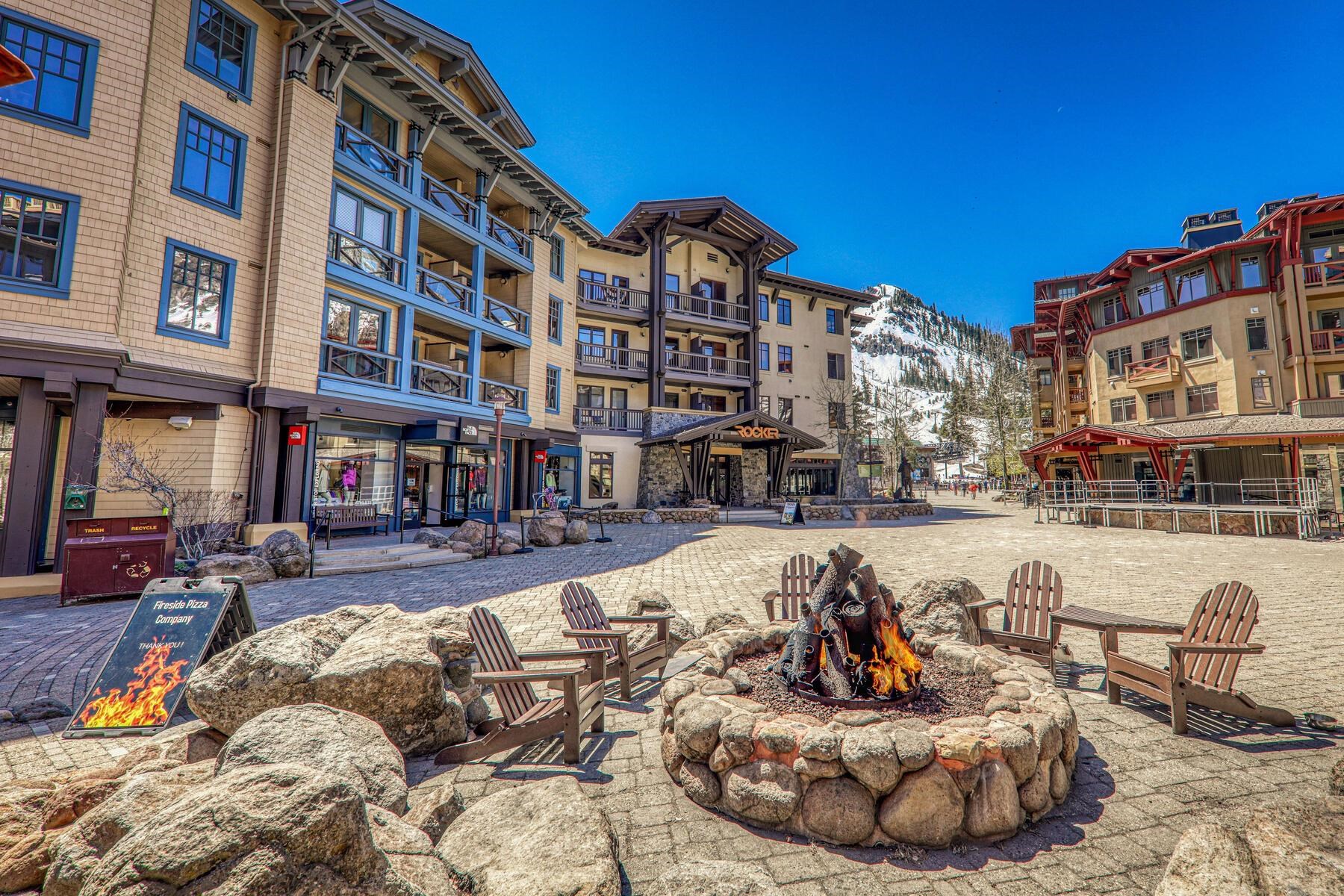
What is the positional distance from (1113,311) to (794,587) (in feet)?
118

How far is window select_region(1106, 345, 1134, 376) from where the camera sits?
30.4 meters

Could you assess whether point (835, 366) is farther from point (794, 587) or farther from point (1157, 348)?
point (794, 587)

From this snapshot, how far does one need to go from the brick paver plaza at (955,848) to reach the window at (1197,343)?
19389mm

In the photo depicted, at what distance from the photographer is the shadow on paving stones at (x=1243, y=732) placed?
12.6 feet

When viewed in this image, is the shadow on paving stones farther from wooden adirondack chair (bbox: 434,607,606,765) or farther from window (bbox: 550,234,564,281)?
window (bbox: 550,234,564,281)

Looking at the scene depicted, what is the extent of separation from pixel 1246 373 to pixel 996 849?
33399 millimetres

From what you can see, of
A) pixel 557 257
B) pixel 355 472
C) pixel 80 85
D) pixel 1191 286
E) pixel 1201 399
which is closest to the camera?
pixel 80 85

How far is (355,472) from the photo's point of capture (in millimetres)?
15250

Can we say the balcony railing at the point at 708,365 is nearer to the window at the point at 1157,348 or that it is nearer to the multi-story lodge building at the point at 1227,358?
the multi-story lodge building at the point at 1227,358

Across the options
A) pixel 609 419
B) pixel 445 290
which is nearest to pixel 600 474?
pixel 609 419

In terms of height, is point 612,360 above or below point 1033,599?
above

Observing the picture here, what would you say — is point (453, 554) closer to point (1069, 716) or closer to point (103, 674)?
point (103, 674)

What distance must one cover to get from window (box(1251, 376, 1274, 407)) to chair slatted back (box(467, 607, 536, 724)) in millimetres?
34403

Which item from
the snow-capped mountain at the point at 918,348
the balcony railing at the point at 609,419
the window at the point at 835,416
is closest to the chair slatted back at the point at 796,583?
the balcony railing at the point at 609,419
